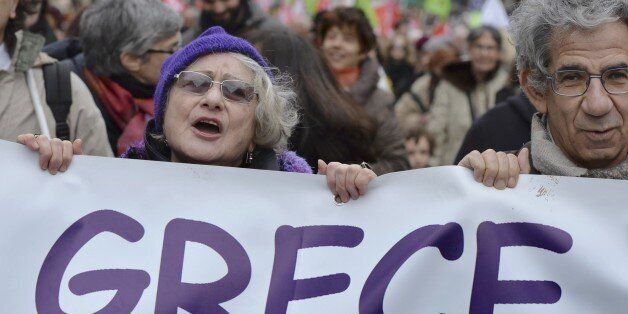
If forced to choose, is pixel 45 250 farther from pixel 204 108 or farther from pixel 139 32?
pixel 139 32

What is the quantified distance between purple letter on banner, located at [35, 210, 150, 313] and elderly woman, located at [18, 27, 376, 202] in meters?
0.19

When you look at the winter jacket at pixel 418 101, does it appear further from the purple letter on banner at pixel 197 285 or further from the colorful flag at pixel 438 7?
the colorful flag at pixel 438 7

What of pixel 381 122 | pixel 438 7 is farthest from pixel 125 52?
pixel 438 7

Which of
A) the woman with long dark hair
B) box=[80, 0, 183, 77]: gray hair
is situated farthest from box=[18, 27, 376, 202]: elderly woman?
box=[80, 0, 183, 77]: gray hair

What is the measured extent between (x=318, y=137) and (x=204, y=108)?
5.03ft

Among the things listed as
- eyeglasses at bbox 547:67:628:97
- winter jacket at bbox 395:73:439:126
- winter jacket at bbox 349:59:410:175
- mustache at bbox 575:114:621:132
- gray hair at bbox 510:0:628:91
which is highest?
gray hair at bbox 510:0:628:91

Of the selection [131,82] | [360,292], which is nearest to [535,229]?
[360,292]

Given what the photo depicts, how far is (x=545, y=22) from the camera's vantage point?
3.04 metres

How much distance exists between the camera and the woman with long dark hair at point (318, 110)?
15.4 feet

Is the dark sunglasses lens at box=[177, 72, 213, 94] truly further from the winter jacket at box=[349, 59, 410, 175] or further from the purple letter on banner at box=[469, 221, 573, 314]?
the winter jacket at box=[349, 59, 410, 175]

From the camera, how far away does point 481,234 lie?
296 cm

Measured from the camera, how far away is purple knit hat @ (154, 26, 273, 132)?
10.9 ft

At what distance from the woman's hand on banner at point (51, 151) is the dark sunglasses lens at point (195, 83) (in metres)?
0.39

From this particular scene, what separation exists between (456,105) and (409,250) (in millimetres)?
4951
